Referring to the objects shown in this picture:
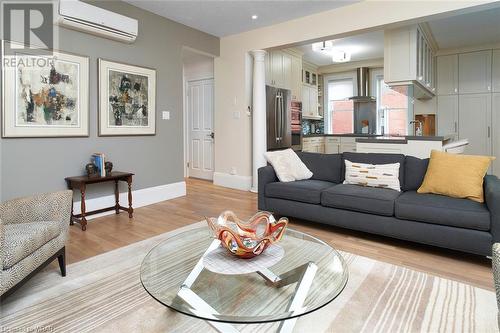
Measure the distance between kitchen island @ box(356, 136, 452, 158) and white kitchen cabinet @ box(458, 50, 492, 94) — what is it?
9.91ft

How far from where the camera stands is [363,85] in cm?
737

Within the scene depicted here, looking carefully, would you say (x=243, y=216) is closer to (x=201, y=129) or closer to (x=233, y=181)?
(x=233, y=181)

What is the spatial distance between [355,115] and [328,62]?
4.86ft

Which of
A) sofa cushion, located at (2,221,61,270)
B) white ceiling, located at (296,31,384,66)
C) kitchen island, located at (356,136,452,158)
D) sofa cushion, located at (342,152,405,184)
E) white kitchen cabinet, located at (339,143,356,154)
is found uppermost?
white ceiling, located at (296,31,384,66)

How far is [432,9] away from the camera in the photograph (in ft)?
11.3

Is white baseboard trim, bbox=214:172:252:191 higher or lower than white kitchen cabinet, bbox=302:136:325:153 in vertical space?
lower

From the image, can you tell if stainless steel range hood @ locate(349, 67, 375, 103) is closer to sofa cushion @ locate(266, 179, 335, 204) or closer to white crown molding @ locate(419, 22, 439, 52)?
white crown molding @ locate(419, 22, 439, 52)

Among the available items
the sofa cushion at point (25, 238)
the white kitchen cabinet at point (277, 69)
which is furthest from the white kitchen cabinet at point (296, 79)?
the sofa cushion at point (25, 238)

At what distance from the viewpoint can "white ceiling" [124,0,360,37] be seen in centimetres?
399

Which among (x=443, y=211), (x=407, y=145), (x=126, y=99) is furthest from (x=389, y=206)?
(x=126, y=99)

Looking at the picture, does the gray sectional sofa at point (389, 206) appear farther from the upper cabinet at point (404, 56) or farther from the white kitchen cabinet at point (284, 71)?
the white kitchen cabinet at point (284, 71)

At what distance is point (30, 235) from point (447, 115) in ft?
24.0

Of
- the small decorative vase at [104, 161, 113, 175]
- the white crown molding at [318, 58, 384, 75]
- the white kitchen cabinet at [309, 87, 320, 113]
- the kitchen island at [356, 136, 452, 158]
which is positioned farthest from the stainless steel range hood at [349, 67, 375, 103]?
the small decorative vase at [104, 161, 113, 175]

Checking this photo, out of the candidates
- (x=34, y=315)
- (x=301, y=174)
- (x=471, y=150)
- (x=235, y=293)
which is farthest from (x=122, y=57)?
(x=471, y=150)
